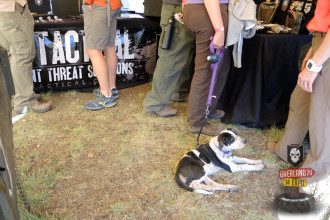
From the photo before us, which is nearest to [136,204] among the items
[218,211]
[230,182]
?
[218,211]

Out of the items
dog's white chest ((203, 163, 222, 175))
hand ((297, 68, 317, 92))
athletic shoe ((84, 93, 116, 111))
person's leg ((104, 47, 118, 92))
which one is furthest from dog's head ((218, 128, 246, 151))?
person's leg ((104, 47, 118, 92))

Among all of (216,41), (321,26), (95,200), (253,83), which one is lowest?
(95,200)

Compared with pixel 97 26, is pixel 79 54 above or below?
below

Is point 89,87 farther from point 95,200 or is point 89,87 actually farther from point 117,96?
point 95,200

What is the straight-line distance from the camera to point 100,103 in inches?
106

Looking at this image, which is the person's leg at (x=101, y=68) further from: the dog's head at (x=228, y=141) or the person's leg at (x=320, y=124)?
the person's leg at (x=320, y=124)

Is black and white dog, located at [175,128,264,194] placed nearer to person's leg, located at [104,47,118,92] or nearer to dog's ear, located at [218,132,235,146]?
dog's ear, located at [218,132,235,146]

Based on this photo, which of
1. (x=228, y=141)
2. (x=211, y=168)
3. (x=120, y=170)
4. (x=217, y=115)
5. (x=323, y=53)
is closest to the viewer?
(x=323, y=53)

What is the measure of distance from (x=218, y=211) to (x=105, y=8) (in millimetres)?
1855

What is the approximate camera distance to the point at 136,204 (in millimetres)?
1536

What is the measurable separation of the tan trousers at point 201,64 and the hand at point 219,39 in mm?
69

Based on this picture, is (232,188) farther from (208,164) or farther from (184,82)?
(184,82)

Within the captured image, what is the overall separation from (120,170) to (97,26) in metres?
1.30

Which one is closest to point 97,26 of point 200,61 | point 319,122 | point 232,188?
point 200,61
